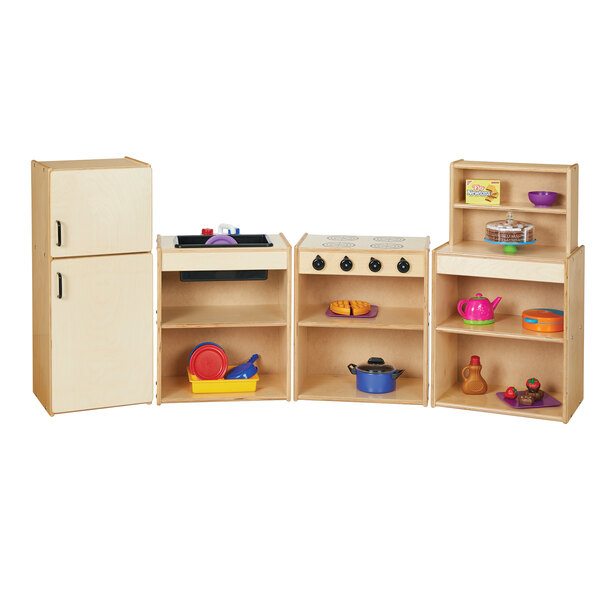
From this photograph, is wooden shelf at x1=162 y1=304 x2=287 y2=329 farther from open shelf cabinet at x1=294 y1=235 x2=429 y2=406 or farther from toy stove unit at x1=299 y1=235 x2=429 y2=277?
toy stove unit at x1=299 y1=235 x2=429 y2=277

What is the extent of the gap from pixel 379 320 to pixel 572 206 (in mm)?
1395

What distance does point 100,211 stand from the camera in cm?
677

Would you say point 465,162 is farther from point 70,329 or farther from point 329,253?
point 70,329

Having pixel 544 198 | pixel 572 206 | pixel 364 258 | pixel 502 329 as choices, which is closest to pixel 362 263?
pixel 364 258

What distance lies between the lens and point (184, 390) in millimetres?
7312

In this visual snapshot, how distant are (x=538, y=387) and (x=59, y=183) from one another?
3.16 m

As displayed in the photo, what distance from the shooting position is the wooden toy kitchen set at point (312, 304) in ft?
22.3

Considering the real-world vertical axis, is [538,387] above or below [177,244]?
below

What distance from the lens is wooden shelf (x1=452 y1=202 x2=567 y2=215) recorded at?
680 centimetres

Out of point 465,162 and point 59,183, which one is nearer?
point 59,183

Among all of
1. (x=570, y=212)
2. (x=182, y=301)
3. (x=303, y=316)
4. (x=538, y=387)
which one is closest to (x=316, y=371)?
(x=303, y=316)

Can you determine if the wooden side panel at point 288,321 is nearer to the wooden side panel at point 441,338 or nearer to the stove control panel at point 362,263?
the stove control panel at point 362,263

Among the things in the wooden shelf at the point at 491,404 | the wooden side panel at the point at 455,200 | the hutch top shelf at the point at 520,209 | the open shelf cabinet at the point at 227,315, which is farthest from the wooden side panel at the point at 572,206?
the open shelf cabinet at the point at 227,315

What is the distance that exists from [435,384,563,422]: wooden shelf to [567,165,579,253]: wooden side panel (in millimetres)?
983
